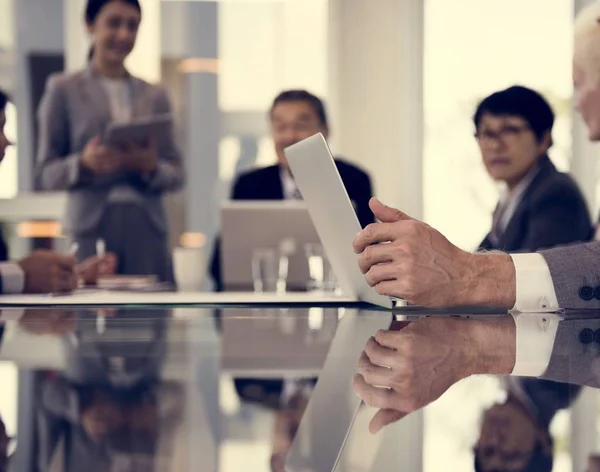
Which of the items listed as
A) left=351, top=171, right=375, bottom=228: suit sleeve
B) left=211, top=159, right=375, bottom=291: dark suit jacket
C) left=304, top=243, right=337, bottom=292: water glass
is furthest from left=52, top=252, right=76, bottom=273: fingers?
left=351, top=171, right=375, bottom=228: suit sleeve

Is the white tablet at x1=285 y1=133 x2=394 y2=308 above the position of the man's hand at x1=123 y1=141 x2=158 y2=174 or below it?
below

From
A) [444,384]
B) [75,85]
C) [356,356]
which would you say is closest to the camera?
[444,384]

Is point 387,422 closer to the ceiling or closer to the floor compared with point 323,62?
closer to the floor

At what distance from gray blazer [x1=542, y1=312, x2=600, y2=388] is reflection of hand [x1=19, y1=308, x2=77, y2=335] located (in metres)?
0.65

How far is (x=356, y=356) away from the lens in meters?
0.92

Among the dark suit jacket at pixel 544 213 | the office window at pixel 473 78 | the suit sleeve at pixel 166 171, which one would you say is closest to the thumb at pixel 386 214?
the dark suit jacket at pixel 544 213

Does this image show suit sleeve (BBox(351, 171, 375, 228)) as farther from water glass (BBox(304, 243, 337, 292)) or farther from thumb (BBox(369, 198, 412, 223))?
thumb (BBox(369, 198, 412, 223))

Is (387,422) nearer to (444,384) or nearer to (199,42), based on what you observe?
(444,384)

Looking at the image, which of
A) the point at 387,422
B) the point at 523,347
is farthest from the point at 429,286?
the point at 387,422

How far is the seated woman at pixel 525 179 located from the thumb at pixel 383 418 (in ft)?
5.52

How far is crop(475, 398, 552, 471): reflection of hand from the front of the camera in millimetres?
466

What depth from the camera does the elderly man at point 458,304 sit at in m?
0.75

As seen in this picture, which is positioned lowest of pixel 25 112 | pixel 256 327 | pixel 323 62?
pixel 256 327

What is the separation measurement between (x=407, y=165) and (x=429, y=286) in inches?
197
